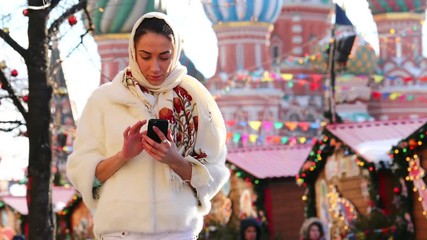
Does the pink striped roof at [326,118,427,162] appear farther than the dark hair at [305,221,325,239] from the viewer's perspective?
Yes

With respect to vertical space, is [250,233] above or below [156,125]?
above

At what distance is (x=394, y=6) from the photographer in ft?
232

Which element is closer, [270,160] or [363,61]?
[270,160]

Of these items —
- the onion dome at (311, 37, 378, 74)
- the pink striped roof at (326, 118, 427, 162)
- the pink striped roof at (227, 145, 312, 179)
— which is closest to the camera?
the pink striped roof at (326, 118, 427, 162)

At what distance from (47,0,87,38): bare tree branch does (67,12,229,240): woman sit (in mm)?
5740

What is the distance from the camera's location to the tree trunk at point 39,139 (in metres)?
11.2

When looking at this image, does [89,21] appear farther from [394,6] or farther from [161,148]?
[394,6]

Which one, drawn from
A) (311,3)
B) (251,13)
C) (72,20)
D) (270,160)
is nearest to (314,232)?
(72,20)

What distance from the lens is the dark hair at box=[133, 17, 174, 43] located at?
5270 mm

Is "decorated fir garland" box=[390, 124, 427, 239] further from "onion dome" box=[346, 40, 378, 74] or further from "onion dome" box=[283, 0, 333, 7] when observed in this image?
"onion dome" box=[283, 0, 333, 7]

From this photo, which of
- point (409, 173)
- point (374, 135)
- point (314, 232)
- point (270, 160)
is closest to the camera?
point (314, 232)

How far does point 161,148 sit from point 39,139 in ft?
21.1

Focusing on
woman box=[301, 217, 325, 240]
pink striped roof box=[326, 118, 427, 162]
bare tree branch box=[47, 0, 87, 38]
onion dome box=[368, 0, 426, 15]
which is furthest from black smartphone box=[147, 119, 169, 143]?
onion dome box=[368, 0, 426, 15]

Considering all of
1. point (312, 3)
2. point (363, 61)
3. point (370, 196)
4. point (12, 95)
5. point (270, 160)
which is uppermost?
point (312, 3)
